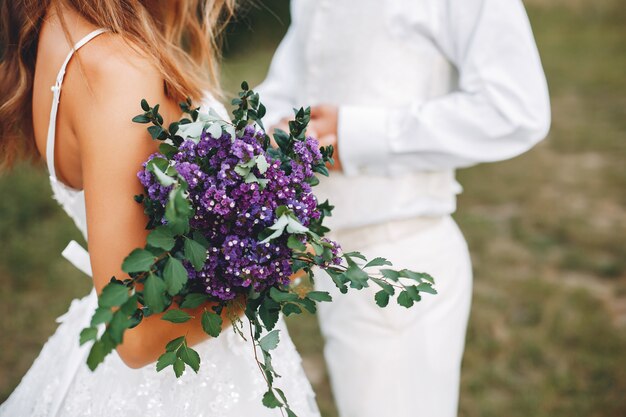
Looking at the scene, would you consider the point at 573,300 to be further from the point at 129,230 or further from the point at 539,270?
the point at 129,230

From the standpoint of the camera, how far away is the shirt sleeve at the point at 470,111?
1937 mm

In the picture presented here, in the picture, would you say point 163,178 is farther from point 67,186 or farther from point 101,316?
point 67,186

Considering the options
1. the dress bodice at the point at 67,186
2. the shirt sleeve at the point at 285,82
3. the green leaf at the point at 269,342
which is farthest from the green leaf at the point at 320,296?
the shirt sleeve at the point at 285,82

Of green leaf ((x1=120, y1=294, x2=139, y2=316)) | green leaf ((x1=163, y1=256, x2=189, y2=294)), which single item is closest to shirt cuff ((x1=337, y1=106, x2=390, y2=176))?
green leaf ((x1=163, y1=256, x2=189, y2=294))

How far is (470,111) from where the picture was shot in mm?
1977

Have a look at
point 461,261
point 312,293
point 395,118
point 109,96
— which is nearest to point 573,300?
point 461,261

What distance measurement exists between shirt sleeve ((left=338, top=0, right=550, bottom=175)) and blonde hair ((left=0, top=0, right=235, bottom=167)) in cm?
48

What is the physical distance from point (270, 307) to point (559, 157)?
6.28 meters

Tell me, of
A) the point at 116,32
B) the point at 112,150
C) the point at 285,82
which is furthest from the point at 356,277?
the point at 285,82

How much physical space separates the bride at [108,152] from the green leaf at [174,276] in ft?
0.70

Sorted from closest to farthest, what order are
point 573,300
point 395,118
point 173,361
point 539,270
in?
1. point 173,361
2. point 395,118
3. point 573,300
4. point 539,270

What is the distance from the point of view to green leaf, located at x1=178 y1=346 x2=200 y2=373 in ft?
4.26

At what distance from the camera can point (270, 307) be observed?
4.38 ft

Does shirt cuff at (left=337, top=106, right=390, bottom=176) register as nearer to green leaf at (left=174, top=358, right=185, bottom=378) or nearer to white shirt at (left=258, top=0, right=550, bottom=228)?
white shirt at (left=258, top=0, right=550, bottom=228)
